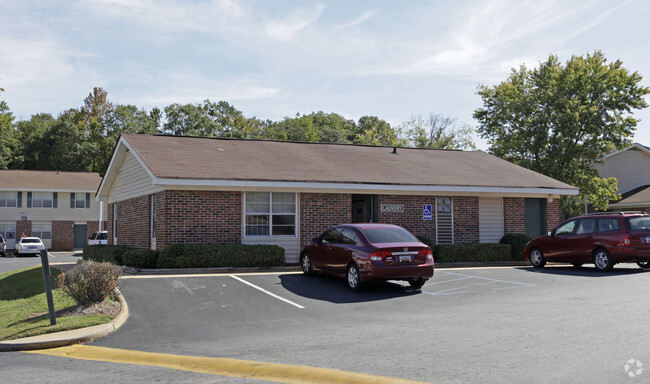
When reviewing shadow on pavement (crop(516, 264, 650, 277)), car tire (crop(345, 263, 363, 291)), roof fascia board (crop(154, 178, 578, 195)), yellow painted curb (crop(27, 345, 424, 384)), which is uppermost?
roof fascia board (crop(154, 178, 578, 195))

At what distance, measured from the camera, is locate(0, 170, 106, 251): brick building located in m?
47.6

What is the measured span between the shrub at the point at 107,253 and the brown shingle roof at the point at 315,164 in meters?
3.42

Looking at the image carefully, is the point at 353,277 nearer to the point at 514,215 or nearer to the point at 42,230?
the point at 514,215

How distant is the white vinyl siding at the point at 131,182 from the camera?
20.5 m

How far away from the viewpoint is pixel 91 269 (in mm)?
11383

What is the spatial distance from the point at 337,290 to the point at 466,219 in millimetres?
10190

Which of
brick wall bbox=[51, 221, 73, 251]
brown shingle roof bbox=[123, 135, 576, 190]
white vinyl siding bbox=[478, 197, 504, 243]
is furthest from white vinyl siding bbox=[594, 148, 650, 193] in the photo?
brick wall bbox=[51, 221, 73, 251]

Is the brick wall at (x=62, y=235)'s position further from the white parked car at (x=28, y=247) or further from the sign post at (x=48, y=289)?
the sign post at (x=48, y=289)

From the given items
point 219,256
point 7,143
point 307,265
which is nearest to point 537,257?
point 307,265

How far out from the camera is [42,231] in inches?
1914

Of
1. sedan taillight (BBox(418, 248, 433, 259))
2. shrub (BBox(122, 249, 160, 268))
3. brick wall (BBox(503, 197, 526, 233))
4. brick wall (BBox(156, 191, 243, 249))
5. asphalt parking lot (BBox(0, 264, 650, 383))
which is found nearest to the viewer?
asphalt parking lot (BBox(0, 264, 650, 383))

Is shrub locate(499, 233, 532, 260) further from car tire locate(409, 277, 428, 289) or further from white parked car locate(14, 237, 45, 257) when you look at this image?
white parked car locate(14, 237, 45, 257)

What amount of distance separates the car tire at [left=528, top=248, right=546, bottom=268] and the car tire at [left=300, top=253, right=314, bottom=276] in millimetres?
7759

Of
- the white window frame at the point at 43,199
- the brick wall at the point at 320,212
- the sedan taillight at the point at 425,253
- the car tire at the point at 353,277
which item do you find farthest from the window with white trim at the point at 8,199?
the sedan taillight at the point at 425,253
